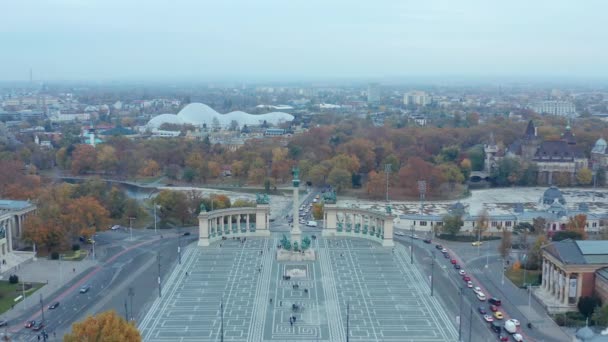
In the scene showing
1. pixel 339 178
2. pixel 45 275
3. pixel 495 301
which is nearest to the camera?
pixel 495 301

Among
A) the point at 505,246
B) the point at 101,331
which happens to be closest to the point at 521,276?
the point at 505,246

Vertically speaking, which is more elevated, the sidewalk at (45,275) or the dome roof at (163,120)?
the dome roof at (163,120)

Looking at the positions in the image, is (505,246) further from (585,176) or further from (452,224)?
(585,176)

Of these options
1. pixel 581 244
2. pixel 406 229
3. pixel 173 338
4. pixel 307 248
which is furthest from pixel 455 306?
pixel 406 229

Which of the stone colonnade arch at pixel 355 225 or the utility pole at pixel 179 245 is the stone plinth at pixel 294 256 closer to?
the stone colonnade arch at pixel 355 225

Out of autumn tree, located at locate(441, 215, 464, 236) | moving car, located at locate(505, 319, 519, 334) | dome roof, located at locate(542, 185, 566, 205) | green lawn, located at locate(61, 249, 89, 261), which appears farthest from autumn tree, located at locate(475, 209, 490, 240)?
green lawn, located at locate(61, 249, 89, 261)

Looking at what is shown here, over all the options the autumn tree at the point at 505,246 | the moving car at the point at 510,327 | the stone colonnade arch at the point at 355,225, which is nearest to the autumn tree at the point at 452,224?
the stone colonnade arch at the point at 355,225
